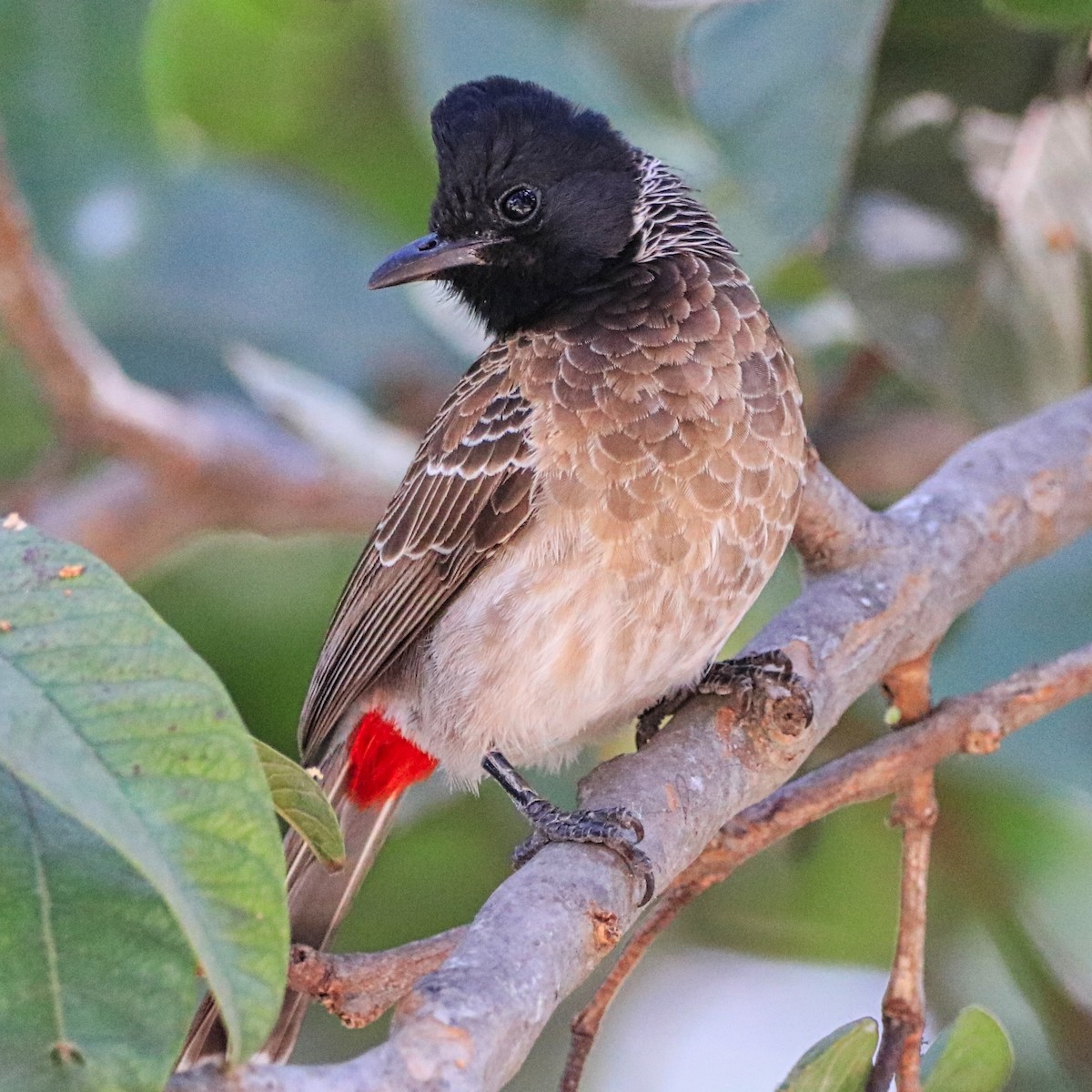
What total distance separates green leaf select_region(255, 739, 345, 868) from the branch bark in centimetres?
16

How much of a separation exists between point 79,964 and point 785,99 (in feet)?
6.49

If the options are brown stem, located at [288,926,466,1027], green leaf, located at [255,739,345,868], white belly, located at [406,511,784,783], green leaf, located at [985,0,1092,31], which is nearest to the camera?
green leaf, located at [255,739,345,868]

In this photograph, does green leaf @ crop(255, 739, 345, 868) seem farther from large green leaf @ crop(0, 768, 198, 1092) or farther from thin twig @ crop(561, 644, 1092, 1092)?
thin twig @ crop(561, 644, 1092, 1092)

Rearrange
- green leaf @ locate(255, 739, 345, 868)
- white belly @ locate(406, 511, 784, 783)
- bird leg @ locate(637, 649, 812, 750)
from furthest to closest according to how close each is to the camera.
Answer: white belly @ locate(406, 511, 784, 783) < bird leg @ locate(637, 649, 812, 750) < green leaf @ locate(255, 739, 345, 868)

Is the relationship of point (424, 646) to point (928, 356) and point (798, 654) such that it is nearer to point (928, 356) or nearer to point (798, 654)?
point (798, 654)

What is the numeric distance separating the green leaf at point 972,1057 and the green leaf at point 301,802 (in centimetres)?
63

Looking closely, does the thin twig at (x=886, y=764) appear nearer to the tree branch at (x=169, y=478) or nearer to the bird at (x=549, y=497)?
the bird at (x=549, y=497)

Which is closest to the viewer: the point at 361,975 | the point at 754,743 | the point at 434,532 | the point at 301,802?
the point at 301,802

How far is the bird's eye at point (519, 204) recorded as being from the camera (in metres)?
2.48

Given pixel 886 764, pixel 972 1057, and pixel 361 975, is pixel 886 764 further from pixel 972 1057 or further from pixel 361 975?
pixel 361 975

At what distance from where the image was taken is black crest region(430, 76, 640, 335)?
8.03 ft

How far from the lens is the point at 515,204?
249cm

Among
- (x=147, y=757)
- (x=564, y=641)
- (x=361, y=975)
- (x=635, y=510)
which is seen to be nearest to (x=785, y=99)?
(x=635, y=510)

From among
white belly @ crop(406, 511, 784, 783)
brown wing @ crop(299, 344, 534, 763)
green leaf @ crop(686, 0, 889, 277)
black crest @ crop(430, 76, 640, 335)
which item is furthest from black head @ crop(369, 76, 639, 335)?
white belly @ crop(406, 511, 784, 783)
